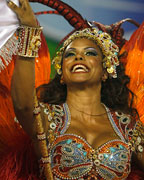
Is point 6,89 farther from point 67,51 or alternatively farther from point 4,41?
point 4,41

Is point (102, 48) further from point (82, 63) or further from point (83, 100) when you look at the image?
point (83, 100)

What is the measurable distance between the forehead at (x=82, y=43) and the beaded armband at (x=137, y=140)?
619 mm

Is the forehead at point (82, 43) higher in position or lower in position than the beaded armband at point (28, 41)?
higher

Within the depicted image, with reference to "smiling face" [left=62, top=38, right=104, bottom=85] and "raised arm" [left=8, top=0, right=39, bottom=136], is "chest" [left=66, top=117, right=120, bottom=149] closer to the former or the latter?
"smiling face" [left=62, top=38, right=104, bottom=85]

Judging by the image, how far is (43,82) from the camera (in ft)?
9.36

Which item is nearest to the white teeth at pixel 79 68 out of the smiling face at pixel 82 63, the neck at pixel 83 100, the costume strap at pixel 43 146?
the smiling face at pixel 82 63

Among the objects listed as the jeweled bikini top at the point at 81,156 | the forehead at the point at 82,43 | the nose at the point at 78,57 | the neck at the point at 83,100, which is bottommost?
the jeweled bikini top at the point at 81,156

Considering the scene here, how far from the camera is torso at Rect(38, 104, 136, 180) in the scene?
214 cm

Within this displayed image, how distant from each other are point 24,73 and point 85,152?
65 cm

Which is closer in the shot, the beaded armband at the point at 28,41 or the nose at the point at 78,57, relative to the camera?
the beaded armband at the point at 28,41

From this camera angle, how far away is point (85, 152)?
2145 mm

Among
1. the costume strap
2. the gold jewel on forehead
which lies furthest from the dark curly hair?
the costume strap

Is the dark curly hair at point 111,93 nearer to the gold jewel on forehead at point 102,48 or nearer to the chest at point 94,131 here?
the gold jewel on forehead at point 102,48

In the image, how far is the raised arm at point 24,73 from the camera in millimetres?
1723
